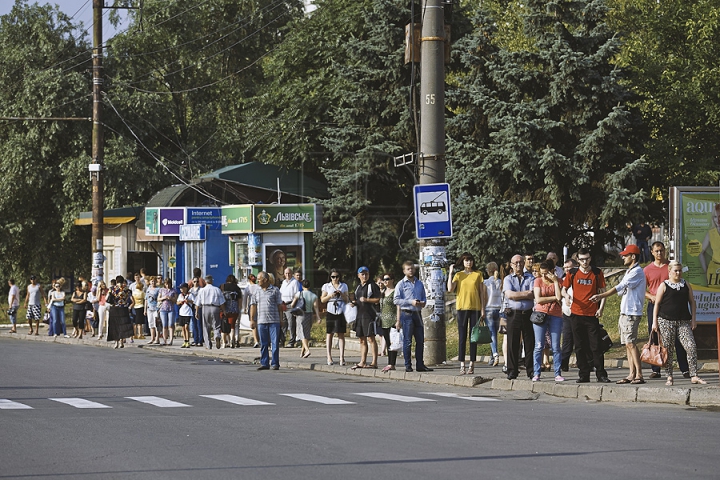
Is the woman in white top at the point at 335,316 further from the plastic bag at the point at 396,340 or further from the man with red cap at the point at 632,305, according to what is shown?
the man with red cap at the point at 632,305

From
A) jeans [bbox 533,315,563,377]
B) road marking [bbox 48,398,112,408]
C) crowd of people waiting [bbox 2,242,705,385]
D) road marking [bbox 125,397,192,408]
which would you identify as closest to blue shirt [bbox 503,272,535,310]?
crowd of people waiting [bbox 2,242,705,385]

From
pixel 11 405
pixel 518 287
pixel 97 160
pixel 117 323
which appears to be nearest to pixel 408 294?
pixel 518 287

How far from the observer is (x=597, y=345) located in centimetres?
1579

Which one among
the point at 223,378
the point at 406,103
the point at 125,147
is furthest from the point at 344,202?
the point at 223,378

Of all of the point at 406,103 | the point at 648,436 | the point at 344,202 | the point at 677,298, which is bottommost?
the point at 648,436

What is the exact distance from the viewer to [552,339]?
16.6 m

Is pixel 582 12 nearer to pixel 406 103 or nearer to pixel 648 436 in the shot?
pixel 406 103

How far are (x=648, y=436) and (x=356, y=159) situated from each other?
26.3m

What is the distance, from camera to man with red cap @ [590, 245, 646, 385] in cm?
1545

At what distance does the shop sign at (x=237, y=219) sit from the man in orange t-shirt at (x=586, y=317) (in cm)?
1579

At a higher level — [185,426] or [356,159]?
[356,159]

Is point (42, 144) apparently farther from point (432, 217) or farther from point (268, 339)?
point (432, 217)

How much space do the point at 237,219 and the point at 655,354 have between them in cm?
1771

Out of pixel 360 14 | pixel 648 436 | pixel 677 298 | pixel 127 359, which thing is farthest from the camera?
pixel 360 14
